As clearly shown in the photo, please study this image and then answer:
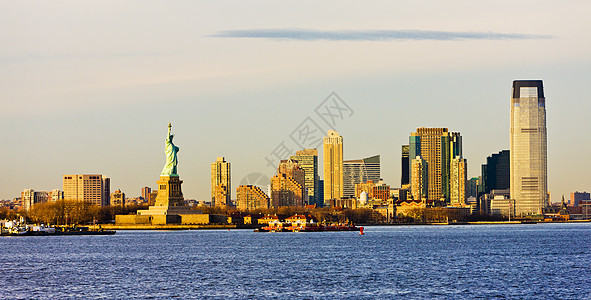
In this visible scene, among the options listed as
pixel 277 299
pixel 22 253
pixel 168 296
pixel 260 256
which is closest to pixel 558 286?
pixel 277 299

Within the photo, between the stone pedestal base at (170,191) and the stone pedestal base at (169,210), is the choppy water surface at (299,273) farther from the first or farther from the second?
the stone pedestal base at (169,210)

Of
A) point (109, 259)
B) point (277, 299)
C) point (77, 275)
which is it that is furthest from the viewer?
point (109, 259)

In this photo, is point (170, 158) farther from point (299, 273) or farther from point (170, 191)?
point (299, 273)

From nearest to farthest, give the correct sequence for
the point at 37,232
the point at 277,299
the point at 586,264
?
the point at 277,299, the point at 586,264, the point at 37,232

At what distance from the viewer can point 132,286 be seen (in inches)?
2638

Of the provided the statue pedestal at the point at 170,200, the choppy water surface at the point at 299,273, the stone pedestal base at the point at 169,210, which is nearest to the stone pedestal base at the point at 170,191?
the statue pedestal at the point at 170,200

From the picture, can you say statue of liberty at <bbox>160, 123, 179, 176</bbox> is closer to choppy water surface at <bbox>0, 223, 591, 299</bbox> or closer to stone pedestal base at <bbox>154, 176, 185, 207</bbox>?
stone pedestal base at <bbox>154, 176, 185, 207</bbox>

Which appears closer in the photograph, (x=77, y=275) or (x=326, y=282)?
(x=326, y=282)

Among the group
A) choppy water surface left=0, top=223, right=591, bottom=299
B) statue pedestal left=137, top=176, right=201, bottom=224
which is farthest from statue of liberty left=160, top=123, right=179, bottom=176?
choppy water surface left=0, top=223, right=591, bottom=299

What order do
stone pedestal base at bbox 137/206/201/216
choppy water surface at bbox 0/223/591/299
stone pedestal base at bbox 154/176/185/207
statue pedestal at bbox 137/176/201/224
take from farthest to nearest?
stone pedestal base at bbox 137/206/201/216 → statue pedestal at bbox 137/176/201/224 → stone pedestal base at bbox 154/176/185/207 → choppy water surface at bbox 0/223/591/299

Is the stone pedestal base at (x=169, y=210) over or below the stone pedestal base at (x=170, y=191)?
below

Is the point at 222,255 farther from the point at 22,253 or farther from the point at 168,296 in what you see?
the point at 168,296

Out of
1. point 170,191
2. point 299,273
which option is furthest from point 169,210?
point 299,273

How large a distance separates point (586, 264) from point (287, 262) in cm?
2549
